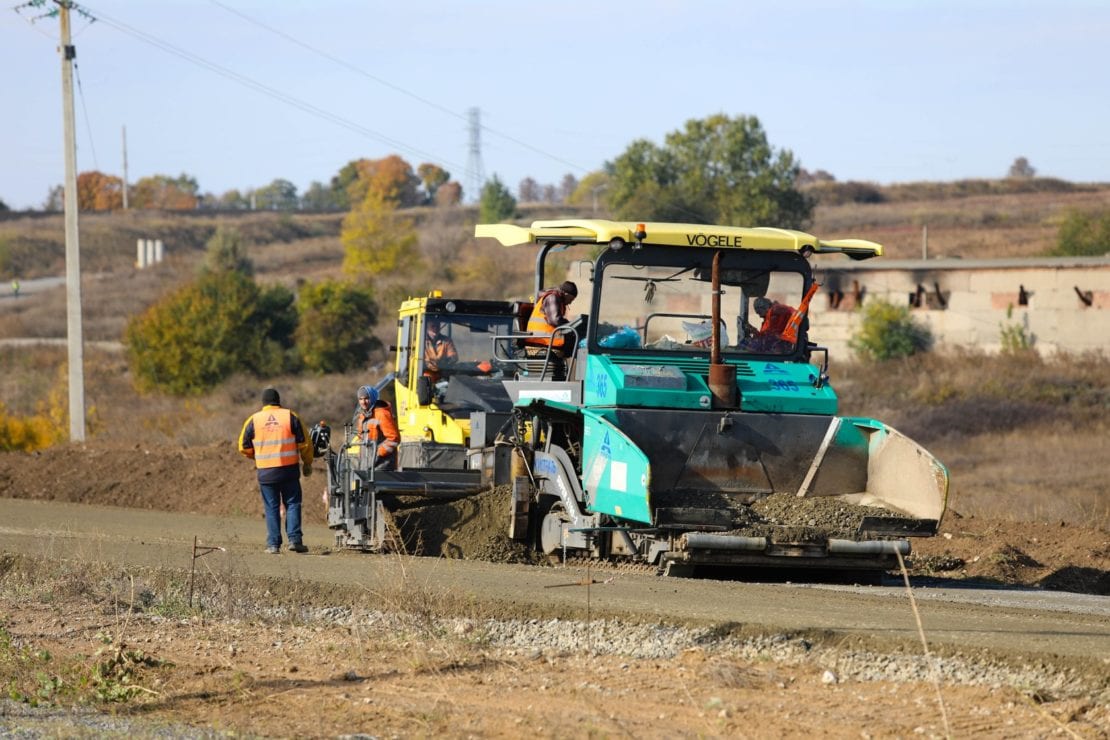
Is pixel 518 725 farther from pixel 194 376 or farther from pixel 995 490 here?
pixel 194 376

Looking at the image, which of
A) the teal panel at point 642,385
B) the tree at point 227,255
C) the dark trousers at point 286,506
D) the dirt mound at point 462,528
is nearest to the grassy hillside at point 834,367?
the tree at point 227,255

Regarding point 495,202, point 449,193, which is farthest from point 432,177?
point 495,202

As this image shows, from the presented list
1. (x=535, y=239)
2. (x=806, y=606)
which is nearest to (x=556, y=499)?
(x=535, y=239)

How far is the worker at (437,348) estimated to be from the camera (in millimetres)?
16250

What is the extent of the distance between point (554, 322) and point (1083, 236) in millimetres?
45521

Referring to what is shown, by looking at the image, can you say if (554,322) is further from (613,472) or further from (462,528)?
(462,528)

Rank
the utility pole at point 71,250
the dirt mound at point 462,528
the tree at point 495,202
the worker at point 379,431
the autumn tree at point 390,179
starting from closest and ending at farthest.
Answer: the dirt mound at point 462,528 < the worker at point 379,431 < the utility pole at point 71,250 < the tree at point 495,202 < the autumn tree at point 390,179

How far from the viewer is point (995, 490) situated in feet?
76.0

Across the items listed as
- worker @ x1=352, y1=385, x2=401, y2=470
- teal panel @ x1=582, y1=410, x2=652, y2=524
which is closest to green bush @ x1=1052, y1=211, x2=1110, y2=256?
worker @ x1=352, y1=385, x2=401, y2=470

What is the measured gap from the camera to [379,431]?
49.0 ft

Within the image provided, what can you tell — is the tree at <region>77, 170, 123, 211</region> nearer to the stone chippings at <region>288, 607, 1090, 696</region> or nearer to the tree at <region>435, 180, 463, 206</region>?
the tree at <region>435, 180, 463, 206</region>

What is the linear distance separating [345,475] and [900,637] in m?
7.95

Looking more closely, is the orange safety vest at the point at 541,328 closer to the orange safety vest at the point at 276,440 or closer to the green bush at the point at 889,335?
Answer: the orange safety vest at the point at 276,440

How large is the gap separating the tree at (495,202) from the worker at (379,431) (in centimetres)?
5877
